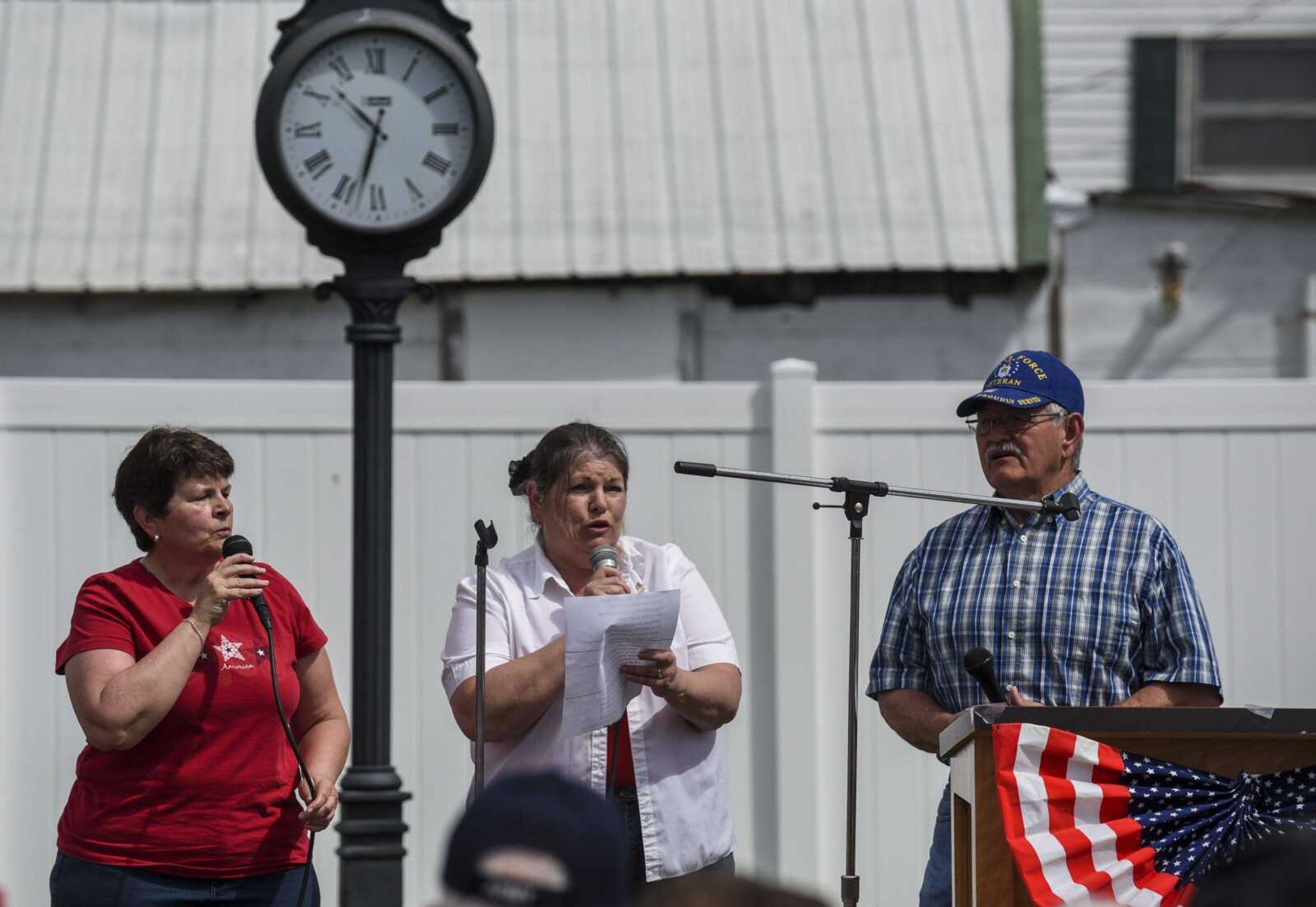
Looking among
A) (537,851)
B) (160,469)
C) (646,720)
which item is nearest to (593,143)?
(160,469)

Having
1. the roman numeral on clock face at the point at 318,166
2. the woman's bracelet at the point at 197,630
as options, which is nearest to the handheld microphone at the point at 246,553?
the woman's bracelet at the point at 197,630

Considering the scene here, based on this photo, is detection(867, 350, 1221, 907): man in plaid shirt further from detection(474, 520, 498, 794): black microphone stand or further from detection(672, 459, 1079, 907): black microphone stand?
detection(474, 520, 498, 794): black microphone stand

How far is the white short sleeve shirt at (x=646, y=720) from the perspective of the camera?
153 inches

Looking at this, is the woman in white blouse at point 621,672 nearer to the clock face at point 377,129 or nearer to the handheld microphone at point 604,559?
the handheld microphone at point 604,559

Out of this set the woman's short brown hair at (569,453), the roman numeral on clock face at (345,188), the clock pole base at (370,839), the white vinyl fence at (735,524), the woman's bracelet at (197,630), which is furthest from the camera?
the white vinyl fence at (735,524)

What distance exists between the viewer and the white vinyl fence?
232 inches

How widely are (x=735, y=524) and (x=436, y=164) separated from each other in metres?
1.73

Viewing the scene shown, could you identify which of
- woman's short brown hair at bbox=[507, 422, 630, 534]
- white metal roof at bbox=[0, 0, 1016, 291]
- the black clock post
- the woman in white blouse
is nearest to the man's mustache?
the woman in white blouse

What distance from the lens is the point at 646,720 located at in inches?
156

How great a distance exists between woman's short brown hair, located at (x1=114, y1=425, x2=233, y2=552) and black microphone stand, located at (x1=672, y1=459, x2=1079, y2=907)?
1.01 m

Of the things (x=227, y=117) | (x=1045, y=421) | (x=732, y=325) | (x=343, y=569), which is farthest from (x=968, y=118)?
(x=1045, y=421)

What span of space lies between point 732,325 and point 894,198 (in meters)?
1.04

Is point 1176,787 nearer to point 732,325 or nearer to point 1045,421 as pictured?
point 1045,421

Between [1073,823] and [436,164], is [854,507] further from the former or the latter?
[436,164]
